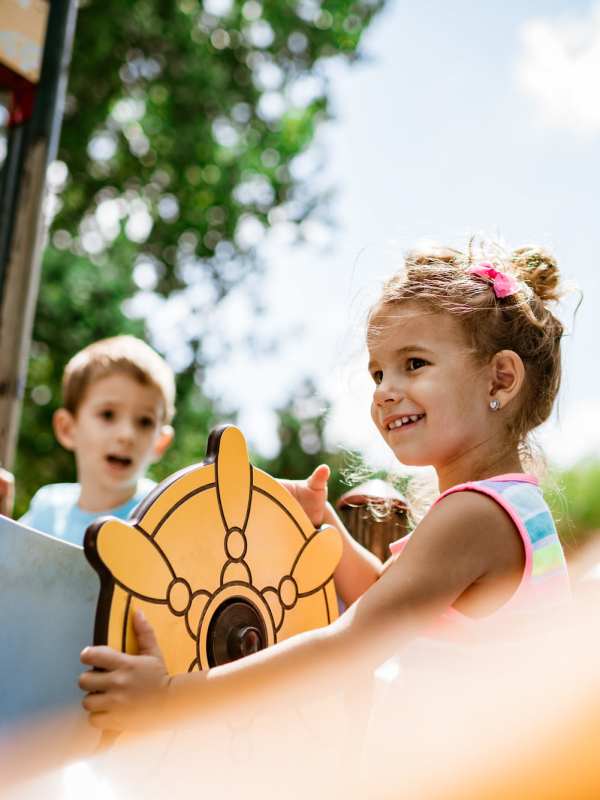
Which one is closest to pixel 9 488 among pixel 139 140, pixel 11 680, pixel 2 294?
pixel 11 680

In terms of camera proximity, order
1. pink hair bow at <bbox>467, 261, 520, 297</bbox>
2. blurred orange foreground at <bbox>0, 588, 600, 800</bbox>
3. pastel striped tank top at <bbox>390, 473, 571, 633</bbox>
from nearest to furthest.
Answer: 1. blurred orange foreground at <bbox>0, 588, 600, 800</bbox>
2. pastel striped tank top at <bbox>390, 473, 571, 633</bbox>
3. pink hair bow at <bbox>467, 261, 520, 297</bbox>

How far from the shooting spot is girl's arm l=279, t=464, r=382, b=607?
1423 millimetres

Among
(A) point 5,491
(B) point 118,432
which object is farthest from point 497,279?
(B) point 118,432

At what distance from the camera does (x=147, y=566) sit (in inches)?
37.6

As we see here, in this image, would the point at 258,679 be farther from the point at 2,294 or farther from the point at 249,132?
the point at 249,132

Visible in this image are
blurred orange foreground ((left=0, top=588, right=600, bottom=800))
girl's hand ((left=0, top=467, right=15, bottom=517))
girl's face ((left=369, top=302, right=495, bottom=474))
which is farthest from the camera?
girl's hand ((left=0, top=467, right=15, bottom=517))

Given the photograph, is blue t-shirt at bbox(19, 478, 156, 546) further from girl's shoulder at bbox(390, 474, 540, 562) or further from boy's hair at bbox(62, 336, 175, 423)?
girl's shoulder at bbox(390, 474, 540, 562)

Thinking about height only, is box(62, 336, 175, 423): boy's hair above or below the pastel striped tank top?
above

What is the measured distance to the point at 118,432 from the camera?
7.53 feet

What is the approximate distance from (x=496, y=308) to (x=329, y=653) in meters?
0.56

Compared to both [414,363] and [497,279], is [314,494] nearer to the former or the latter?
[414,363]

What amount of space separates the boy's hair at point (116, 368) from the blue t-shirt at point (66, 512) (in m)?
0.23

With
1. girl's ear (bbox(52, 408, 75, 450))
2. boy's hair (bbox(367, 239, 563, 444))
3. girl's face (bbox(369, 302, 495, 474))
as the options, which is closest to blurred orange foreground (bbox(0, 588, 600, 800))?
girl's face (bbox(369, 302, 495, 474))

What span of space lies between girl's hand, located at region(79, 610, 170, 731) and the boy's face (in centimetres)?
142
